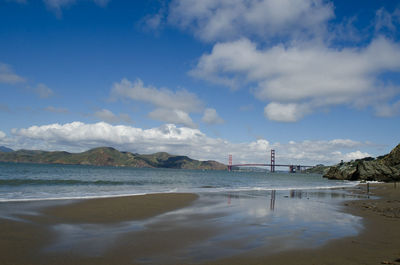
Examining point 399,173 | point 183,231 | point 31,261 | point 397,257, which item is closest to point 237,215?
point 183,231

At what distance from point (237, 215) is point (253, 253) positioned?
6230 mm

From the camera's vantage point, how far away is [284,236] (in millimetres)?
8648

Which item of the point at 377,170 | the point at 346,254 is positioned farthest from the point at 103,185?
the point at 377,170

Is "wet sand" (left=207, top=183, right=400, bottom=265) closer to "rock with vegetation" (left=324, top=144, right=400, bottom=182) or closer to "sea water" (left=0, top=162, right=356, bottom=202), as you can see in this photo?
"sea water" (left=0, top=162, right=356, bottom=202)

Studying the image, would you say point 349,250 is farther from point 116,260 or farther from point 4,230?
point 4,230

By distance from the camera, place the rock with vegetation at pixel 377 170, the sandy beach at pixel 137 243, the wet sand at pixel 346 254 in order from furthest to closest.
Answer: the rock with vegetation at pixel 377 170 < the sandy beach at pixel 137 243 < the wet sand at pixel 346 254

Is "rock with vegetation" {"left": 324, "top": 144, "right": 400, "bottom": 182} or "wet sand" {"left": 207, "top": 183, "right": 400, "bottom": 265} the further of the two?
"rock with vegetation" {"left": 324, "top": 144, "right": 400, "bottom": 182}

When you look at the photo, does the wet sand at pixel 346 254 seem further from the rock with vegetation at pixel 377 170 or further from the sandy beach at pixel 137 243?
the rock with vegetation at pixel 377 170

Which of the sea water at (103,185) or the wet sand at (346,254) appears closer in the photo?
the wet sand at (346,254)

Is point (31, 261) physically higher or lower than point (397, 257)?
lower

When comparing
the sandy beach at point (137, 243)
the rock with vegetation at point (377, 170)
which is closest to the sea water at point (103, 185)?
the sandy beach at point (137, 243)

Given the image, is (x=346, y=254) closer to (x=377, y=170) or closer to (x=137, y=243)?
(x=137, y=243)

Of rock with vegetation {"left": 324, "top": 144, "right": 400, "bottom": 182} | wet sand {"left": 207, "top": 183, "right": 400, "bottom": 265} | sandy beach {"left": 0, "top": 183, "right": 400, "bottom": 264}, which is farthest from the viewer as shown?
rock with vegetation {"left": 324, "top": 144, "right": 400, "bottom": 182}

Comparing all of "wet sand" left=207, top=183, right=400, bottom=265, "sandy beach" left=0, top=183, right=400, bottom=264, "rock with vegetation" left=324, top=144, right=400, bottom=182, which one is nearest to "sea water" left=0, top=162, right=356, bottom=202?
"sandy beach" left=0, top=183, right=400, bottom=264
